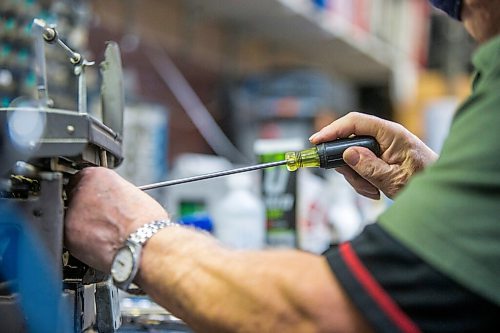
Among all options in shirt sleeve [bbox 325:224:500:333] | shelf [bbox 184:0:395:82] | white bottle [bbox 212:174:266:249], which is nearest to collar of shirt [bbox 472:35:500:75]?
shirt sleeve [bbox 325:224:500:333]

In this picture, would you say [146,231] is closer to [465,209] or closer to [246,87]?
[465,209]

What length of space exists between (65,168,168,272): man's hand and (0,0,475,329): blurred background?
15.4 inches

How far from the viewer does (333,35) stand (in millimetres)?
2988

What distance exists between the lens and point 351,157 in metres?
0.96

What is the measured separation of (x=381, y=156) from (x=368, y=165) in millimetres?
43

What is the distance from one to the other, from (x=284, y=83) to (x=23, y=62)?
155cm

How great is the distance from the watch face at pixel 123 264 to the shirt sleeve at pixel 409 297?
23cm

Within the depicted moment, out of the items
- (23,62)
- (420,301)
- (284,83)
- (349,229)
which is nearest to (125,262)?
(420,301)

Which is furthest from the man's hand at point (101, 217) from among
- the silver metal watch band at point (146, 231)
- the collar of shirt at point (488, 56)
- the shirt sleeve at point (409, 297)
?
the collar of shirt at point (488, 56)

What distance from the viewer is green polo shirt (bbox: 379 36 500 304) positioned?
593 mm

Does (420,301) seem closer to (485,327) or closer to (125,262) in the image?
(485,327)

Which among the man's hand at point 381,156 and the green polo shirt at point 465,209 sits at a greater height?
the man's hand at point 381,156

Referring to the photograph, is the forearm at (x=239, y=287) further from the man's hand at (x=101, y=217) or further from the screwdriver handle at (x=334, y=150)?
the screwdriver handle at (x=334, y=150)

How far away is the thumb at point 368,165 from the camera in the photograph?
96 centimetres
